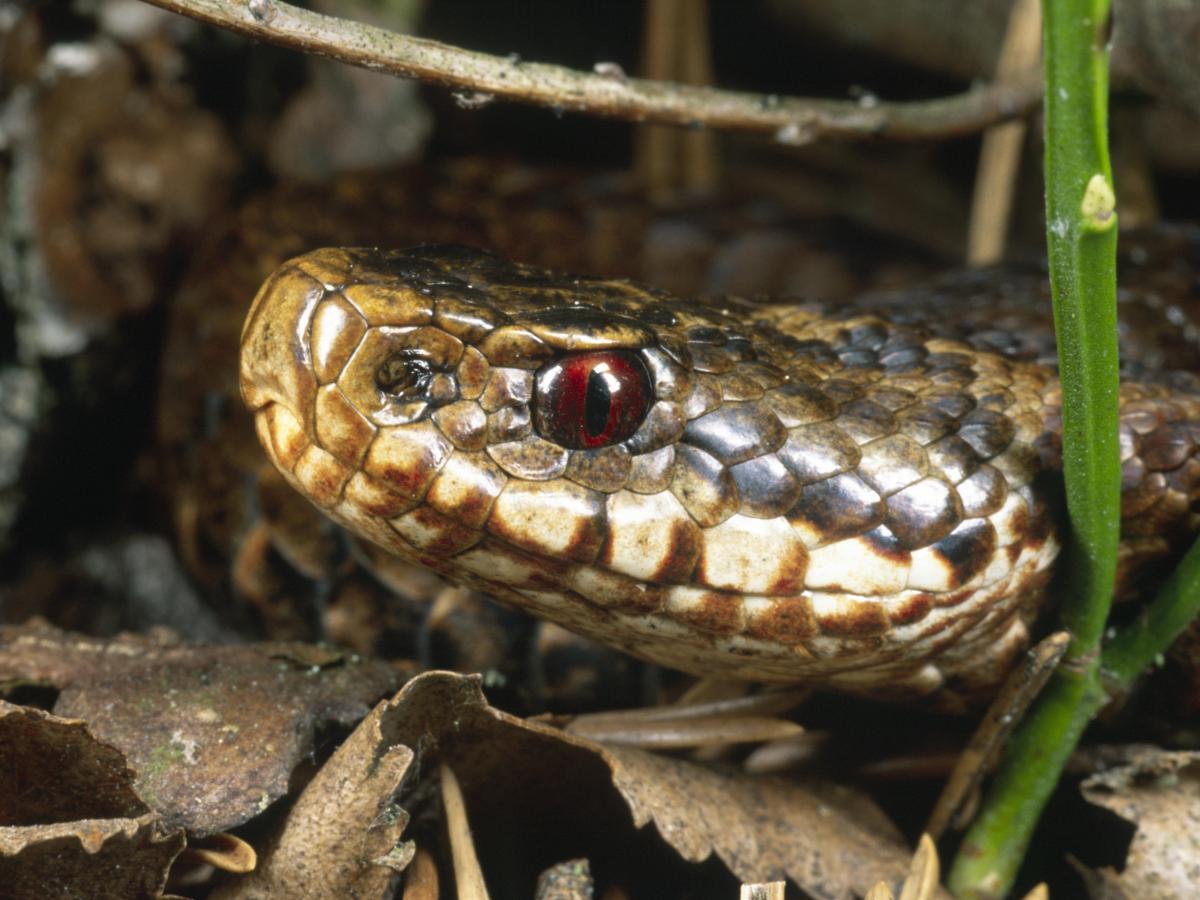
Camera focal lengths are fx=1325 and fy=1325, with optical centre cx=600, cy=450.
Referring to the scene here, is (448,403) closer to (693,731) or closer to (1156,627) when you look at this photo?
(693,731)

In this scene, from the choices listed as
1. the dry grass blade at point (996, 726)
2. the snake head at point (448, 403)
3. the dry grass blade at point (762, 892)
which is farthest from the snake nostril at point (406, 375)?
the dry grass blade at point (996, 726)

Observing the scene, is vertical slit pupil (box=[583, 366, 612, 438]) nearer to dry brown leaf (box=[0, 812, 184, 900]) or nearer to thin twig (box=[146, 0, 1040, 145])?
thin twig (box=[146, 0, 1040, 145])

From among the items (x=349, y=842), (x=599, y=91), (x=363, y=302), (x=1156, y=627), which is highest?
(x=599, y=91)

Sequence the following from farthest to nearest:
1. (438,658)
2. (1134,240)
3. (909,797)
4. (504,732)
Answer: (1134,240) < (438,658) < (909,797) < (504,732)

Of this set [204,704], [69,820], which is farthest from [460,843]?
[69,820]

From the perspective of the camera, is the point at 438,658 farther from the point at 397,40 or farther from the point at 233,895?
the point at 397,40

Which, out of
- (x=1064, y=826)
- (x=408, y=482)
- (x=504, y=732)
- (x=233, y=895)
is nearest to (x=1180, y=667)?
(x=1064, y=826)
